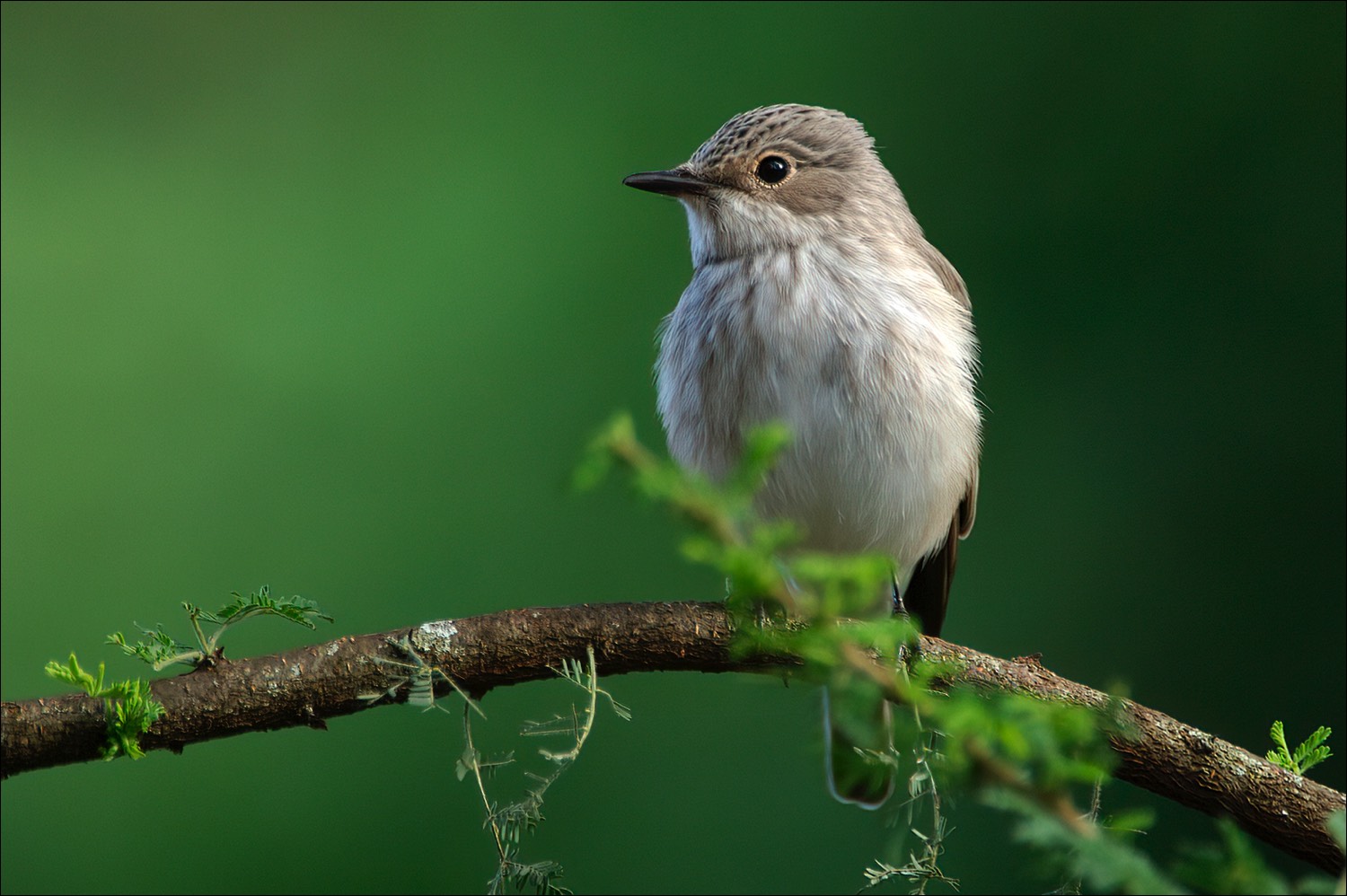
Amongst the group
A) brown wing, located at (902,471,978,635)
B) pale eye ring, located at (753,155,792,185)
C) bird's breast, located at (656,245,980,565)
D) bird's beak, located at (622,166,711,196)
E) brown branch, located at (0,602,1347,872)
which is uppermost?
pale eye ring, located at (753,155,792,185)

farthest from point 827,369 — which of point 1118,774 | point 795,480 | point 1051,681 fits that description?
point 1118,774

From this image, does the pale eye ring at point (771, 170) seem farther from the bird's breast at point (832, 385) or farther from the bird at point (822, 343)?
the bird's breast at point (832, 385)

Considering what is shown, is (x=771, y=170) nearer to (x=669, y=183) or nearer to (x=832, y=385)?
(x=669, y=183)

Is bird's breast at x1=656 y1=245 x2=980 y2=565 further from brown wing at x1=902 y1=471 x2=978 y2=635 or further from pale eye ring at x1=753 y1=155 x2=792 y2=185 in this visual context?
brown wing at x1=902 y1=471 x2=978 y2=635

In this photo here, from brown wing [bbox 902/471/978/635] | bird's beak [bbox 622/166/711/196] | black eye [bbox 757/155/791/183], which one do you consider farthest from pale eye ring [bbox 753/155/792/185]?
brown wing [bbox 902/471/978/635]

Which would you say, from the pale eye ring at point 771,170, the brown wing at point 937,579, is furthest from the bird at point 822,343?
the brown wing at point 937,579

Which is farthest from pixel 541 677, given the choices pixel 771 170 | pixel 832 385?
pixel 771 170
